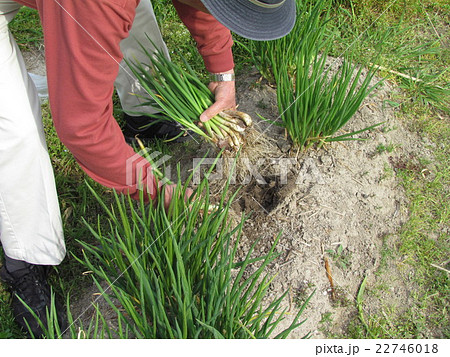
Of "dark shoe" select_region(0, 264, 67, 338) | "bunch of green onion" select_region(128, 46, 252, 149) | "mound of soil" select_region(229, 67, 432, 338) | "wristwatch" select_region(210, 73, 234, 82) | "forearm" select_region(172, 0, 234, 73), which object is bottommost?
"dark shoe" select_region(0, 264, 67, 338)

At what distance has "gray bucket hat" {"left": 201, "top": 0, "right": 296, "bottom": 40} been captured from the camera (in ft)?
3.92

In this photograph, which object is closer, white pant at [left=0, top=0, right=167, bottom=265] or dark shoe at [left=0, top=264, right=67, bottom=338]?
white pant at [left=0, top=0, right=167, bottom=265]

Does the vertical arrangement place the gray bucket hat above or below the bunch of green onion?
above

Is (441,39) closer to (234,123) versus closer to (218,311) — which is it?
(234,123)

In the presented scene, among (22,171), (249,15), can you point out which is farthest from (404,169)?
(22,171)

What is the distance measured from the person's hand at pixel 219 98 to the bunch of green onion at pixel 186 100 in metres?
0.03

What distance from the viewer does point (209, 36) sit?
1.79m

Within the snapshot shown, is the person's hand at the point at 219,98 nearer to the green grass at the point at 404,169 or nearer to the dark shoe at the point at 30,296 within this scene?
the green grass at the point at 404,169

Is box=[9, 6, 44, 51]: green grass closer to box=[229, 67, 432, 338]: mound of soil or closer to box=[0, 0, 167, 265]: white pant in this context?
box=[0, 0, 167, 265]: white pant

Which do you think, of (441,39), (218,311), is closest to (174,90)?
(218,311)

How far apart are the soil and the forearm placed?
16.3 inches

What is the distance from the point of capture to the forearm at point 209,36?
1735mm

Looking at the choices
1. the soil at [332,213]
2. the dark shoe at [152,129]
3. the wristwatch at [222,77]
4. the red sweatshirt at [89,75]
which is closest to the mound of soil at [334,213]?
the soil at [332,213]

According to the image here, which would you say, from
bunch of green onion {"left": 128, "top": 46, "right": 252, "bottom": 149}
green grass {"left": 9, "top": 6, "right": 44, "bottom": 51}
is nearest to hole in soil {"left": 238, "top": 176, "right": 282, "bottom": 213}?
bunch of green onion {"left": 128, "top": 46, "right": 252, "bottom": 149}
